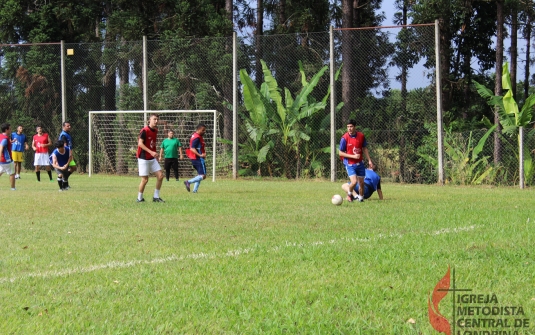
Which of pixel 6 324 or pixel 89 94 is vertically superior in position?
pixel 89 94

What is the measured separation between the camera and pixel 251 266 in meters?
7.02

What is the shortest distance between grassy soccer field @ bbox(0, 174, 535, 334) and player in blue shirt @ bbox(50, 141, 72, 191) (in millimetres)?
5260

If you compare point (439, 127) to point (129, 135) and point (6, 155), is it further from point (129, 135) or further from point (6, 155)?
point (6, 155)

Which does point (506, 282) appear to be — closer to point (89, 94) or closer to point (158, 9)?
point (89, 94)

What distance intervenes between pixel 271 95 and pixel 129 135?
6122mm

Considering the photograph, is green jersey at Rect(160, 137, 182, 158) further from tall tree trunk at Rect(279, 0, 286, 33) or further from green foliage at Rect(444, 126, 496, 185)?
tall tree trunk at Rect(279, 0, 286, 33)

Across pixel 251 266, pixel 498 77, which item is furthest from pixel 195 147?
pixel 498 77

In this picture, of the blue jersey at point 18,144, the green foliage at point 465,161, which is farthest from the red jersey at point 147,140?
the blue jersey at point 18,144

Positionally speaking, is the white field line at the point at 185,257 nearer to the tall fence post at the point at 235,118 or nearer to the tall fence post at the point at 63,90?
the tall fence post at the point at 235,118

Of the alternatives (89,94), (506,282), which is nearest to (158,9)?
(89,94)

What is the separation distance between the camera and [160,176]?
14750mm

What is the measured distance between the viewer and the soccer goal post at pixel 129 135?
26.4 meters

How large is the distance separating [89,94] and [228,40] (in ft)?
20.7

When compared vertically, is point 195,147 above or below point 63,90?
below
